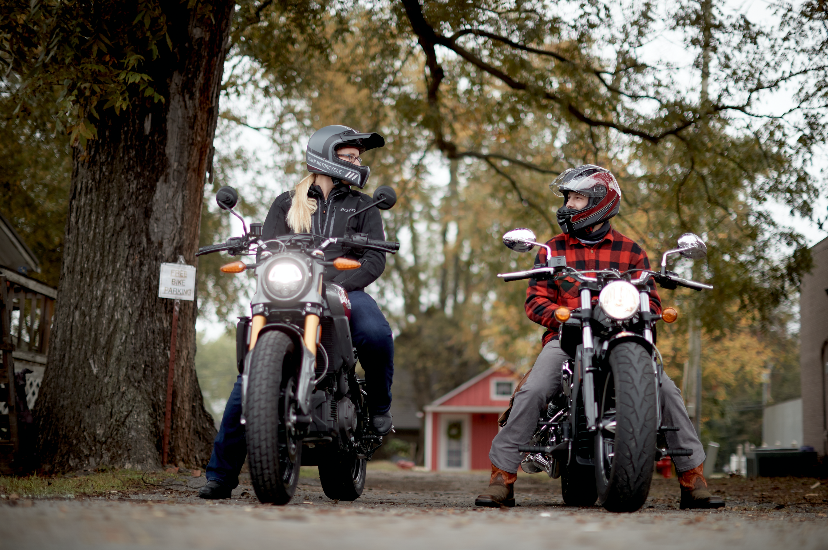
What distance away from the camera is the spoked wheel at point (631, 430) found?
4070 millimetres

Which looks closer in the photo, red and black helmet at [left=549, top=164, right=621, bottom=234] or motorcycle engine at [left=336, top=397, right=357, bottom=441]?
motorcycle engine at [left=336, top=397, right=357, bottom=441]

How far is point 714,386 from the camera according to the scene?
38000 mm

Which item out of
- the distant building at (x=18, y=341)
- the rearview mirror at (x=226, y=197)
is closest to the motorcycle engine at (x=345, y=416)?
the rearview mirror at (x=226, y=197)

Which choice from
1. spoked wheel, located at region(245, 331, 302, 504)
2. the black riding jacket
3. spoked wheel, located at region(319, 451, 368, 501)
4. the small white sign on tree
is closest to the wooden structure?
the small white sign on tree

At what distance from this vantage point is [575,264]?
5.40 m

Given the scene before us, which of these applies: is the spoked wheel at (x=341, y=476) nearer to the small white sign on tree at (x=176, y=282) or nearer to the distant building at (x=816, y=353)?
the small white sign on tree at (x=176, y=282)

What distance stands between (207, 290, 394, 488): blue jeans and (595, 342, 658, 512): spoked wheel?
1.47m

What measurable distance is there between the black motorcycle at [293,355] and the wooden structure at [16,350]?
318 centimetres

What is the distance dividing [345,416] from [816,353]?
16124 millimetres

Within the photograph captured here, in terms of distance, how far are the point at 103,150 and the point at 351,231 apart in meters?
3.05

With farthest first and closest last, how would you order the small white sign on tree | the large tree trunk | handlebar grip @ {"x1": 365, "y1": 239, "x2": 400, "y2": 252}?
1. the small white sign on tree
2. the large tree trunk
3. handlebar grip @ {"x1": 365, "y1": 239, "x2": 400, "y2": 252}

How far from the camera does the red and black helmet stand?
532cm

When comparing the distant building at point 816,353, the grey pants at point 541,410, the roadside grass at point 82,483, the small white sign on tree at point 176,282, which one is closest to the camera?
the roadside grass at point 82,483

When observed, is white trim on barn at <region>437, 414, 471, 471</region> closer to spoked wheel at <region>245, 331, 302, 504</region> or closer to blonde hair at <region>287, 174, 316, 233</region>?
blonde hair at <region>287, 174, 316, 233</region>
